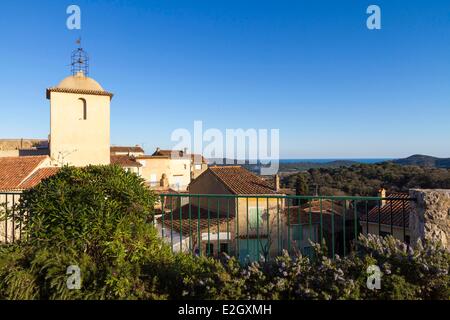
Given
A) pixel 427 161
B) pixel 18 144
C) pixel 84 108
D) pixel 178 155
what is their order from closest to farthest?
pixel 84 108
pixel 18 144
pixel 427 161
pixel 178 155

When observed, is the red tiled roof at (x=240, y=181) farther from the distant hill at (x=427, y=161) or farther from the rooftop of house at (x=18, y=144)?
the distant hill at (x=427, y=161)

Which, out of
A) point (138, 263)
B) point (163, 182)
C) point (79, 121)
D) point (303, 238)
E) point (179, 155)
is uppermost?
point (79, 121)

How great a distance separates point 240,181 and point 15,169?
39.2ft

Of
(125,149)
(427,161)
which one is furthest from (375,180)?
(125,149)

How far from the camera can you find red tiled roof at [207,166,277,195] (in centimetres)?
1744

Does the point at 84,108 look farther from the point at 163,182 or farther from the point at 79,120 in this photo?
the point at 163,182

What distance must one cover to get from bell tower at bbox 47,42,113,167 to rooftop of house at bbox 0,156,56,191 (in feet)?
13.4

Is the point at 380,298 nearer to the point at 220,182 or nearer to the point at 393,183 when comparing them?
the point at 220,182

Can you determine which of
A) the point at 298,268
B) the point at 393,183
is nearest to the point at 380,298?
the point at 298,268

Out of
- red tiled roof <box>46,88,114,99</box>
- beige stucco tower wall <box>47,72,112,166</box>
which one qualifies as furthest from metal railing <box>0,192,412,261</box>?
red tiled roof <box>46,88,114,99</box>

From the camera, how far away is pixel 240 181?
60.9 ft

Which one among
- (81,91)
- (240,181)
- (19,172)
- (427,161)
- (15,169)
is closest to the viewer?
(19,172)

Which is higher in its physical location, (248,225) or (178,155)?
(178,155)

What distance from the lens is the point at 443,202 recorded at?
3373mm
